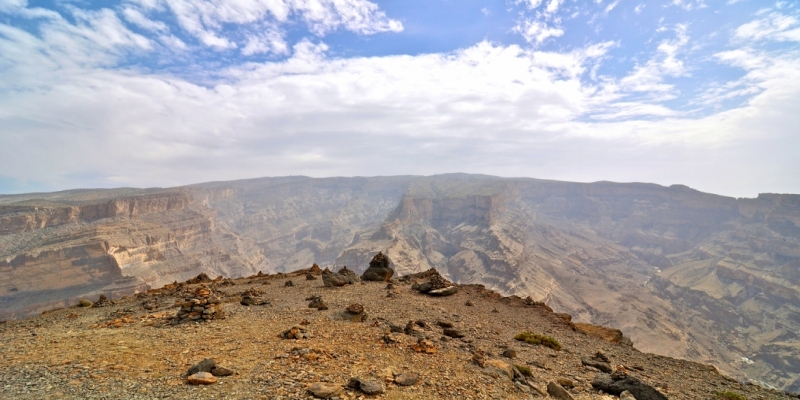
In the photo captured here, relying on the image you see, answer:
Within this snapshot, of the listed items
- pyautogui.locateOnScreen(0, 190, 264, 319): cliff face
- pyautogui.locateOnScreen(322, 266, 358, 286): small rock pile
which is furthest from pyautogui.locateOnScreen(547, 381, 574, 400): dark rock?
pyautogui.locateOnScreen(0, 190, 264, 319): cliff face

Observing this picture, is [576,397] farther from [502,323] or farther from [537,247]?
[537,247]

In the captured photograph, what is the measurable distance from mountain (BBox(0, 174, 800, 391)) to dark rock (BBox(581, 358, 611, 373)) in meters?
82.5

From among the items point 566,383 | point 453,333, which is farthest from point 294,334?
point 566,383

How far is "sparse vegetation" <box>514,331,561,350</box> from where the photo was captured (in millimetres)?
15336

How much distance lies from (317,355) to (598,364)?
1056 cm

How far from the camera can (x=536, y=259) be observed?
13275 cm

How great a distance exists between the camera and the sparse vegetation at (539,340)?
50.3 feet

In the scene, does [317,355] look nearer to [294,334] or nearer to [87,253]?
[294,334]

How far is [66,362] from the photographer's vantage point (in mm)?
9609

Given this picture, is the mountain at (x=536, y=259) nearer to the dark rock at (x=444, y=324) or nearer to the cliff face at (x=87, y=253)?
the cliff face at (x=87, y=253)

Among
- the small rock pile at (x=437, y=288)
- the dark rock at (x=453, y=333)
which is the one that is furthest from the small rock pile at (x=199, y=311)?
the small rock pile at (x=437, y=288)

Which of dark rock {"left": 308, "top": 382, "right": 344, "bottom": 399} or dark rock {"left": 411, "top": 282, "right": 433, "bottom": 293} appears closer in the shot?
dark rock {"left": 308, "top": 382, "right": 344, "bottom": 399}

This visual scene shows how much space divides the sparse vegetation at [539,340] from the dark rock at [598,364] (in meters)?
1.58

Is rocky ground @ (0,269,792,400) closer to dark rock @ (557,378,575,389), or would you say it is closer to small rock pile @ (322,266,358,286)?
dark rock @ (557,378,575,389)
